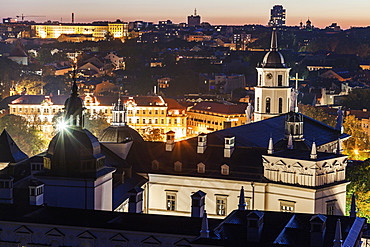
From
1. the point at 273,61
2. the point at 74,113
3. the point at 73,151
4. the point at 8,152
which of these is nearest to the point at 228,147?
the point at 74,113

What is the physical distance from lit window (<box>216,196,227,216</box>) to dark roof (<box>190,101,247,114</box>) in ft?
235

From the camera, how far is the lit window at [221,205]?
48.1 meters

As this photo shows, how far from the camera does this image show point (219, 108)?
4813 inches

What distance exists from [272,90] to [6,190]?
3254 centimetres

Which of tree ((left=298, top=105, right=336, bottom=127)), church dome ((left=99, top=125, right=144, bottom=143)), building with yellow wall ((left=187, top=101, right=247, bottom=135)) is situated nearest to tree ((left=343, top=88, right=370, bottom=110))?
building with yellow wall ((left=187, top=101, right=247, bottom=135))

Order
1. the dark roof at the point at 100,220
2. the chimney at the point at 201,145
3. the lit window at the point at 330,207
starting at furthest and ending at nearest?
the chimney at the point at 201,145 < the lit window at the point at 330,207 < the dark roof at the point at 100,220

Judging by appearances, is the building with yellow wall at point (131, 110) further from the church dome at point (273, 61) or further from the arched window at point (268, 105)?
the arched window at point (268, 105)

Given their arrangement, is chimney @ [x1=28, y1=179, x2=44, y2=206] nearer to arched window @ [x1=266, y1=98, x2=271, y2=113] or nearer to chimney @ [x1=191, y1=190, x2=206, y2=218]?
chimney @ [x1=191, y1=190, x2=206, y2=218]

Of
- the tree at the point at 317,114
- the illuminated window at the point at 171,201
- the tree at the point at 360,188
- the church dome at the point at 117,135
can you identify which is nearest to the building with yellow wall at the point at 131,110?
the tree at the point at 317,114

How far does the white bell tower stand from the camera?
225ft

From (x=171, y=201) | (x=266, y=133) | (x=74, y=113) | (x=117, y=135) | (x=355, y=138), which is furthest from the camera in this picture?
(x=355, y=138)

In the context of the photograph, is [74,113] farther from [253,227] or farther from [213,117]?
[213,117]

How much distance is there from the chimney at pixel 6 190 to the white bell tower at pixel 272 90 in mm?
31840

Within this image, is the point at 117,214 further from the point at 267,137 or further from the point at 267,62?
the point at 267,62
